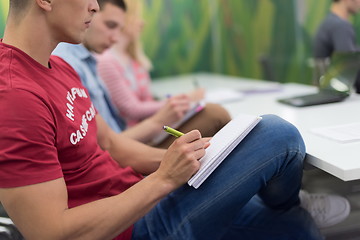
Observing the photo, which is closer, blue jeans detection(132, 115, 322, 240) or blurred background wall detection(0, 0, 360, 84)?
blue jeans detection(132, 115, 322, 240)

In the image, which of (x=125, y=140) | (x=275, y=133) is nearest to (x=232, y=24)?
(x=125, y=140)

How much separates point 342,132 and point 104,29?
115 cm

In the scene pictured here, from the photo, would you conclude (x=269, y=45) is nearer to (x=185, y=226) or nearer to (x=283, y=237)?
(x=283, y=237)

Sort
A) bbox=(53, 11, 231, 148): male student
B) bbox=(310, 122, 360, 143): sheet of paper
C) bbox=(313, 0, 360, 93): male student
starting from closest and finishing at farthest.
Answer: bbox=(310, 122, 360, 143): sheet of paper < bbox=(53, 11, 231, 148): male student < bbox=(313, 0, 360, 93): male student

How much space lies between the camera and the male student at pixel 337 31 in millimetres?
2246

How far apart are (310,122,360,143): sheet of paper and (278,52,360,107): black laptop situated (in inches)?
14.1

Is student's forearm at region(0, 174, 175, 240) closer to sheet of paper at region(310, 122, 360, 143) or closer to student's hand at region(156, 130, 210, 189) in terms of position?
student's hand at region(156, 130, 210, 189)

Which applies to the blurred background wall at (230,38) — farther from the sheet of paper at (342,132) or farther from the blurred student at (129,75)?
→ the sheet of paper at (342,132)

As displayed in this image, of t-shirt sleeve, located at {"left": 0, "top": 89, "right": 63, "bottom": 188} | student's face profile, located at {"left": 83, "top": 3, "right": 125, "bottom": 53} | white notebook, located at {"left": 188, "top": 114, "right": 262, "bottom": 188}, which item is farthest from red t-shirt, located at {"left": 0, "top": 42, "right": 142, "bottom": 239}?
student's face profile, located at {"left": 83, "top": 3, "right": 125, "bottom": 53}

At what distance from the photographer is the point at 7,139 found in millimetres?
819

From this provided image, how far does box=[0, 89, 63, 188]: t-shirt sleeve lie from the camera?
82 cm

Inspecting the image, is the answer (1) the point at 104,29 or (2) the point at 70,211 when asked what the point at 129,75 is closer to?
(1) the point at 104,29

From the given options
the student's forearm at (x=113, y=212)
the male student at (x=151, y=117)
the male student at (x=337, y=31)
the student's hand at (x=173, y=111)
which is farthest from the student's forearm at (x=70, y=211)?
the male student at (x=337, y=31)

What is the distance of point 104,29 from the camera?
1943 mm
